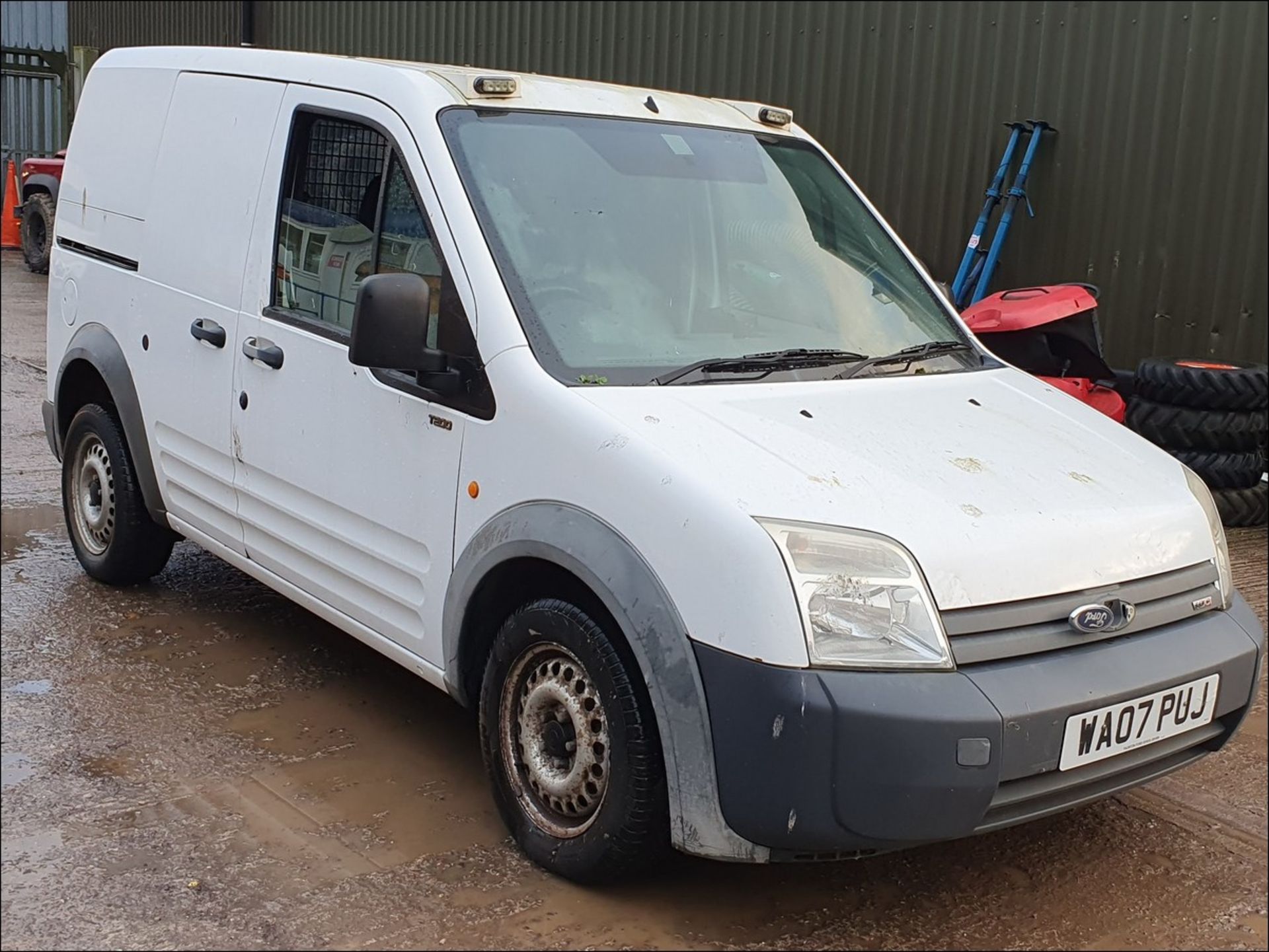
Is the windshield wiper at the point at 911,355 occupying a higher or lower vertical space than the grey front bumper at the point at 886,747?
higher

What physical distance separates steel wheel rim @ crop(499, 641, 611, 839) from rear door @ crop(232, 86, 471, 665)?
0.35 m

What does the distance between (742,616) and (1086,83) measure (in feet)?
23.3

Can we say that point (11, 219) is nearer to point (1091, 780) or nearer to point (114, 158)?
point (114, 158)

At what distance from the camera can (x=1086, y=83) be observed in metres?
8.84

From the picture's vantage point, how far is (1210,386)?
278 inches

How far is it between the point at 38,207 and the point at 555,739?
16.6 m

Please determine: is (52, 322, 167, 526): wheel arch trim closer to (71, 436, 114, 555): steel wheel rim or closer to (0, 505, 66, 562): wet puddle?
(71, 436, 114, 555): steel wheel rim

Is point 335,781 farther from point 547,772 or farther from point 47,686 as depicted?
point 47,686

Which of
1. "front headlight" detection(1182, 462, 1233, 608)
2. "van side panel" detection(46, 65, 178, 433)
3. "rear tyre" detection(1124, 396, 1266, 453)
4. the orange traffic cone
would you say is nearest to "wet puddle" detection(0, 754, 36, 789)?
"van side panel" detection(46, 65, 178, 433)

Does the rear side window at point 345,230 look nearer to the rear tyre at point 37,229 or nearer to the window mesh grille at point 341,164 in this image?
the window mesh grille at point 341,164

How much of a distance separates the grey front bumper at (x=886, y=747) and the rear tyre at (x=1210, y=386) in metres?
4.48

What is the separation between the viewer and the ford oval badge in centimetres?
307

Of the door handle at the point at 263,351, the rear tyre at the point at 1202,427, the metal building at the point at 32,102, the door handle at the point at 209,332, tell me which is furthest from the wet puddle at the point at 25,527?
the metal building at the point at 32,102

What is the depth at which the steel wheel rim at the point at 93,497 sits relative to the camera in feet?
17.8
